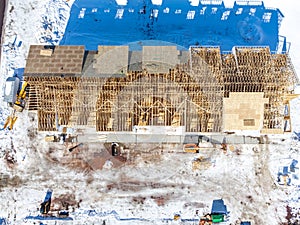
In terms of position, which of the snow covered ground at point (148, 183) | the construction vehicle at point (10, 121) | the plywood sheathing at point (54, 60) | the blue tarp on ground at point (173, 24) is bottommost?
the snow covered ground at point (148, 183)

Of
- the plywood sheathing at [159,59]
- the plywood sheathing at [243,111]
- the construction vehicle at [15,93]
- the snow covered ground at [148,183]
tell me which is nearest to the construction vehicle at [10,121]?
the snow covered ground at [148,183]

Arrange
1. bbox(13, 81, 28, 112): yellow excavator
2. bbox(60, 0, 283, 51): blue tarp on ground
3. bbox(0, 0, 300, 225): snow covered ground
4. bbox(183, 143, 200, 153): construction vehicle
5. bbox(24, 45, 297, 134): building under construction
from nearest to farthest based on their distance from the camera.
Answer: bbox(24, 45, 297, 134): building under construction
bbox(0, 0, 300, 225): snow covered ground
bbox(183, 143, 200, 153): construction vehicle
bbox(13, 81, 28, 112): yellow excavator
bbox(60, 0, 283, 51): blue tarp on ground

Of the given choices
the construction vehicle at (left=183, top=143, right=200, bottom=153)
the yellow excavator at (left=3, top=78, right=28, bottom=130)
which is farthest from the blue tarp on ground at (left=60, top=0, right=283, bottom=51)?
the construction vehicle at (left=183, top=143, right=200, bottom=153)

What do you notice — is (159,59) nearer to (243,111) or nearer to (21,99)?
(243,111)

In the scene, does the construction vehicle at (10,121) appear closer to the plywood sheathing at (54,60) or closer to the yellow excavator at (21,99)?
the yellow excavator at (21,99)

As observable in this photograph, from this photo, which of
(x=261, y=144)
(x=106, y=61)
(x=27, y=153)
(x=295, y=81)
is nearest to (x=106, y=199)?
(x=27, y=153)

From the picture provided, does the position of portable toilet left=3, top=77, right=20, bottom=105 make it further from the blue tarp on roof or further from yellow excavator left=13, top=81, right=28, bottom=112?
the blue tarp on roof
